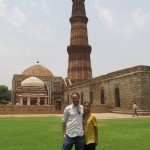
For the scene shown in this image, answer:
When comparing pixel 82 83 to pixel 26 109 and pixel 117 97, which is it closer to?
pixel 117 97

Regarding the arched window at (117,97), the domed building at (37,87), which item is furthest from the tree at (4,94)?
the arched window at (117,97)

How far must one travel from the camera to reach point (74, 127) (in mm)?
3779

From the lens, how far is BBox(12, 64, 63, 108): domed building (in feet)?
108

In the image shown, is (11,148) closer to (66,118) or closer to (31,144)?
(31,144)

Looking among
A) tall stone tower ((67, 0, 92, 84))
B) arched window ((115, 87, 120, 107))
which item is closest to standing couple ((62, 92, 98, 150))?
arched window ((115, 87, 120, 107))

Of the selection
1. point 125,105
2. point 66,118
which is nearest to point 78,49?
point 125,105

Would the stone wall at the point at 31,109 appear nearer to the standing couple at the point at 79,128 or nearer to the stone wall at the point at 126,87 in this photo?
the stone wall at the point at 126,87

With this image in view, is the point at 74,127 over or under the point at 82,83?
under

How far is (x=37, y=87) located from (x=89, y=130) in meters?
30.8

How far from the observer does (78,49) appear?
35875mm

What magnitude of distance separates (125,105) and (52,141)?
16257 mm

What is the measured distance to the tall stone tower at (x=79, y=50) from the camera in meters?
35.8

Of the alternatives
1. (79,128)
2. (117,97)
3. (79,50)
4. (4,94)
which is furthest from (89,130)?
(4,94)

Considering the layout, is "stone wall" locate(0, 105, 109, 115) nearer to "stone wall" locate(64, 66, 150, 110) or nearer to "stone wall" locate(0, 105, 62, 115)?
"stone wall" locate(0, 105, 62, 115)
